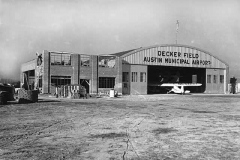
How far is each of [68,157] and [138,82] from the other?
42599mm

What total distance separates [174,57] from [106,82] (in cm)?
1663

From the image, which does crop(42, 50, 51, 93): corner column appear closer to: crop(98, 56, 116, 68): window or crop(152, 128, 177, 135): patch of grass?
crop(98, 56, 116, 68): window

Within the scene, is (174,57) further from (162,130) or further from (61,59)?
(162,130)

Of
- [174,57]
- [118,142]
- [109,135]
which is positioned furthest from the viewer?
[174,57]

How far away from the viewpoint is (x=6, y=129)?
35.8 feet

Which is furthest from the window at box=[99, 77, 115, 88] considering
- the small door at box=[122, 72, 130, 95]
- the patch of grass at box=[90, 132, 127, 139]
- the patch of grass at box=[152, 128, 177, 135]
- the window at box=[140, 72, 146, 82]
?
the patch of grass at box=[90, 132, 127, 139]

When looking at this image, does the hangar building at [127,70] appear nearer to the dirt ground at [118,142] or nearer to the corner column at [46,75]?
the corner column at [46,75]

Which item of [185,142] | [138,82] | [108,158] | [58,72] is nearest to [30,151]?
[108,158]

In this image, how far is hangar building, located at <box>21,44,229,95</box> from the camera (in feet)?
138

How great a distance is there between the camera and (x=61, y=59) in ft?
139

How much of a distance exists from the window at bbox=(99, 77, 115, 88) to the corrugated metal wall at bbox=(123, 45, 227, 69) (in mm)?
4886

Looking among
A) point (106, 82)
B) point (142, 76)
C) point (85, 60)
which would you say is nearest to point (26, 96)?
point (85, 60)

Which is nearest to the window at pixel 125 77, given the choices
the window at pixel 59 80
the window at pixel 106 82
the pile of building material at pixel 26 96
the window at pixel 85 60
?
the window at pixel 106 82

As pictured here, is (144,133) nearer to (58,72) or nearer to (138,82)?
(58,72)
